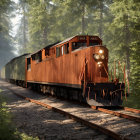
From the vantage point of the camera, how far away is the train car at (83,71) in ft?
29.9

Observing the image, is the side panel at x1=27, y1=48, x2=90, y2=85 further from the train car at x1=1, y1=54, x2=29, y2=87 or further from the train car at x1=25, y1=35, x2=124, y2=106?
the train car at x1=1, y1=54, x2=29, y2=87

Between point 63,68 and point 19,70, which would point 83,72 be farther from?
point 19,70

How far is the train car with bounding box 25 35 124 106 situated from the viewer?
9.11 m

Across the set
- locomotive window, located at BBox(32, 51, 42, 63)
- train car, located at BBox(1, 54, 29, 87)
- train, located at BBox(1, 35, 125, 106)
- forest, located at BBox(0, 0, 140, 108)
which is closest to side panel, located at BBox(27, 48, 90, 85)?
train, located at BBox(1, 35, 125, 106)

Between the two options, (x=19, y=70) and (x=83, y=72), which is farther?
(x=19, y=70)

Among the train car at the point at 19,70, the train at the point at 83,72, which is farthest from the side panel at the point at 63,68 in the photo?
the train car at the point at 19,70

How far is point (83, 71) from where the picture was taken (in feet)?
30.5

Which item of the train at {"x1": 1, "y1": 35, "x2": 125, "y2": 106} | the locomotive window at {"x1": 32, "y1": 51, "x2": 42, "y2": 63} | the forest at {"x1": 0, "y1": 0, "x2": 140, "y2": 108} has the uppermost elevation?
the forest at {"x1": 0, "y1": 0, "x2": 140, "y2": 108}

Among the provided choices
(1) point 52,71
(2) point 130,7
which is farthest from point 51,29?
(1) point 52,71

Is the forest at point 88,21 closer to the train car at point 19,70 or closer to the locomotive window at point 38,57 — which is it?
the train car at point 19,70

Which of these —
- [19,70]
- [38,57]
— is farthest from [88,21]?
[38,57]

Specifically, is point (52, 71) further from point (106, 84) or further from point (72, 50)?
point (106, 84)

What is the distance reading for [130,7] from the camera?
20484 mm

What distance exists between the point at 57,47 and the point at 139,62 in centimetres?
472
